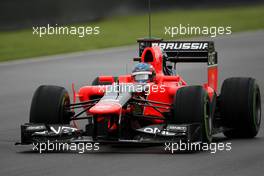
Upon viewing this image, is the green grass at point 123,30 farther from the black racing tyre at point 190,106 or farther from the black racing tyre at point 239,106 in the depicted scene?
the black racing tyre at point 190,106

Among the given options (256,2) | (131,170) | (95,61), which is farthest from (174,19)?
(131,170)

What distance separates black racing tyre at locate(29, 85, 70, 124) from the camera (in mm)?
11250

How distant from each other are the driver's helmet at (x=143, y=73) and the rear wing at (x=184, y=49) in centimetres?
137

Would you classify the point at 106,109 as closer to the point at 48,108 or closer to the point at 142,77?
the point at 48,108

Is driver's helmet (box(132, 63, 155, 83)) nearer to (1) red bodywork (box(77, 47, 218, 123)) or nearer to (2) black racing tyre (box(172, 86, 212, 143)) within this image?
(1) red bodywork (box(77, 47, 218, 123))

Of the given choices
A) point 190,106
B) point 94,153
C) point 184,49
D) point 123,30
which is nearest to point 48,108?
point 94,153

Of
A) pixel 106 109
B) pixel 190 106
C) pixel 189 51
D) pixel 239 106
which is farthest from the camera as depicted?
pixel 189 51

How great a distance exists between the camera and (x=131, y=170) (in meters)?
9.66

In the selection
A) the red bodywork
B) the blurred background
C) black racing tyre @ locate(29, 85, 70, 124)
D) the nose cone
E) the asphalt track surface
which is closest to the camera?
the asphalt track surface

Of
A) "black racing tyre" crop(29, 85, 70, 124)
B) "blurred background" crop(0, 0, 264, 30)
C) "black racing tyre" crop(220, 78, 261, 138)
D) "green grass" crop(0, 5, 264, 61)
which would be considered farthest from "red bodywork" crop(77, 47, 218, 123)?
"blurred background" crop(0, 0, 264, 30)

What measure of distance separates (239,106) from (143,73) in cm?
135

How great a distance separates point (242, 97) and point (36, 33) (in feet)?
52.5

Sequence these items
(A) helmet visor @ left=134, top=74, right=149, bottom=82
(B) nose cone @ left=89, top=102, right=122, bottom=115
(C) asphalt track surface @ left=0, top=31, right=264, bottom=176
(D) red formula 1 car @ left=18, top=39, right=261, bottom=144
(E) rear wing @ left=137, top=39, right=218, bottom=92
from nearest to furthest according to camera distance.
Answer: (C) asphalt track surface @ left=0, top=31, right=264, bottom=176, (B) nose cone @ left=89, top=102, right=122, bottom=115, (D) red formula 1 car @ left=18, top=39, right=261, bottom=144, (A) helmet visor @ left=134, top=74, right=149, bottom=82, (E) rear wing @ left=137, top=39, right=218, bottom=92

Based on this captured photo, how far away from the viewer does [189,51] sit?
13234mm
